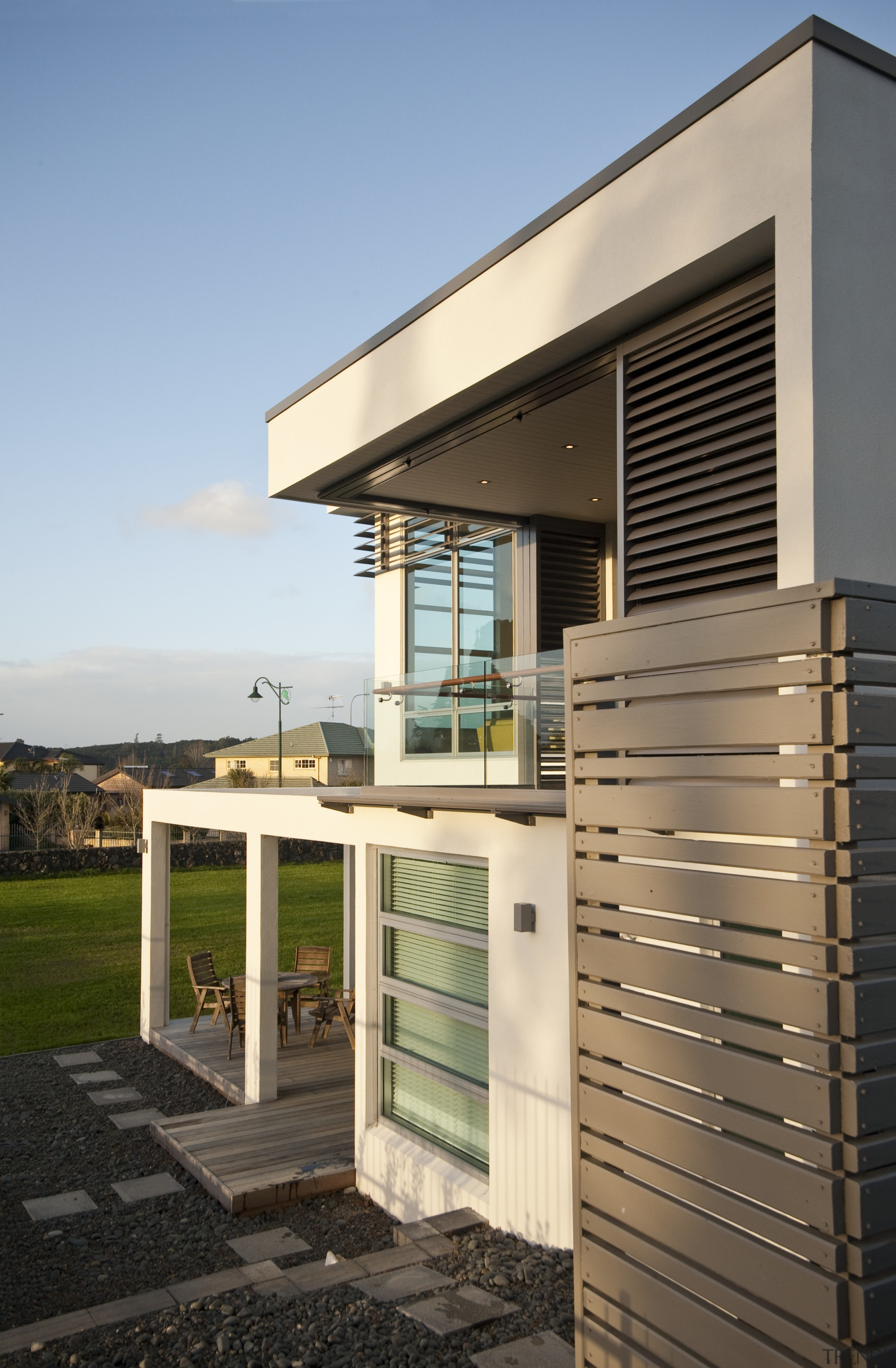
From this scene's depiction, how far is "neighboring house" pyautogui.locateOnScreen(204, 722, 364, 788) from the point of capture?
8805 mm

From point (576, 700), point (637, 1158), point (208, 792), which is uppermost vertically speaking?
point (576, 700)

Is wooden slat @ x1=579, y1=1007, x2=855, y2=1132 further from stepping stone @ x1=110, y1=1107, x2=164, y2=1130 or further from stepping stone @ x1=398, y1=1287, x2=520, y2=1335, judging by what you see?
stepping stone @ x1=110, y1=1107, x2=164, y2=1130

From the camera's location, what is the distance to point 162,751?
3415 inches

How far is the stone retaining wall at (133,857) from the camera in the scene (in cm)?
3466

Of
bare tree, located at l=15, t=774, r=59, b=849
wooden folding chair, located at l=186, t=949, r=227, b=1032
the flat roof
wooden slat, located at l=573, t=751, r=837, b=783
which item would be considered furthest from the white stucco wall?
bare tree, located at l=15, t=774, r=59, b=849

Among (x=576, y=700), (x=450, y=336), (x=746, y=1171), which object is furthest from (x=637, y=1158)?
(x=450, y=336)

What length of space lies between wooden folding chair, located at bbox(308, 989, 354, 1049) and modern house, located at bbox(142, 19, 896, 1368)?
4252mm

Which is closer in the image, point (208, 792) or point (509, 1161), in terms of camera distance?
point (509, 1161)

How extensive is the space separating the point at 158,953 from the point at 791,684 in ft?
40.9

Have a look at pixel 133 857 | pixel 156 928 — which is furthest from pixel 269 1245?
pixel 133 857

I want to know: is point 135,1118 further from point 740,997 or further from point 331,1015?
point 740,997

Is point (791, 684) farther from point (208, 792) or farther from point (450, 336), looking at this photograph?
point (208, 792)

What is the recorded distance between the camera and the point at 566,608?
10.9 m

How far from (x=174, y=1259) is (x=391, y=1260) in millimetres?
2416
